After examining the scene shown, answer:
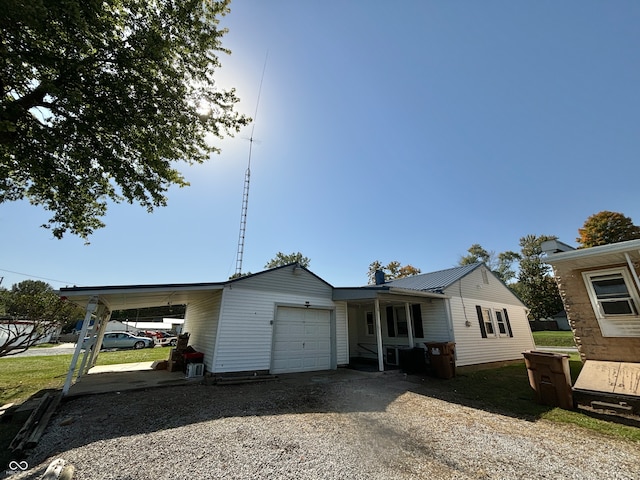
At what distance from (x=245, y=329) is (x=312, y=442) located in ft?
18.6

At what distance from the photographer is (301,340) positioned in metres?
10.1

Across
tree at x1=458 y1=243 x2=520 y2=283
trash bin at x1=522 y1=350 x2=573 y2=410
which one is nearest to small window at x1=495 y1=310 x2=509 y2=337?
trash bin at x1=522 y1=350 x2=573 y2=410

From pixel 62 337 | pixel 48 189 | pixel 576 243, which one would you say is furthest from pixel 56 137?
pixel 576 243

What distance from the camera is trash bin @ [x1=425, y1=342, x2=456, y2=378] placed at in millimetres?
Result: 9188

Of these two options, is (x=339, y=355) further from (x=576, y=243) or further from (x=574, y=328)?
(x=576, y=243)

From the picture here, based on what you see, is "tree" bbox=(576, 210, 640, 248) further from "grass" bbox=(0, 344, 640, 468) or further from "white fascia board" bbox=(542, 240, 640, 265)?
"white fascia board" bbox=(542, 240, 640, 265)

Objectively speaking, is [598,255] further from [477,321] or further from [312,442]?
[312,442]

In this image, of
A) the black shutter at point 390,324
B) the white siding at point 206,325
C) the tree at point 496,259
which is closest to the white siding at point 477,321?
the black shutter at point 390,324

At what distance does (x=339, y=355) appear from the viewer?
10742 mm

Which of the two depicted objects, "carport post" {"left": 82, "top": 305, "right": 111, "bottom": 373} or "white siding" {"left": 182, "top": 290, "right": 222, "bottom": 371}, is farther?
"carport post" {"left": 82, "top": 305, "right": 111, "bottom": 373}

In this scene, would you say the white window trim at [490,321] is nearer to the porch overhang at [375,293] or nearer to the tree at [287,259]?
the porch overhang at [375,293]

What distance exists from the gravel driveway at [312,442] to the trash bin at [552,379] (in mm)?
1569

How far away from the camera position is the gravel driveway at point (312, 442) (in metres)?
3.09

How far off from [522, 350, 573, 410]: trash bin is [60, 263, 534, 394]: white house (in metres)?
4.27
